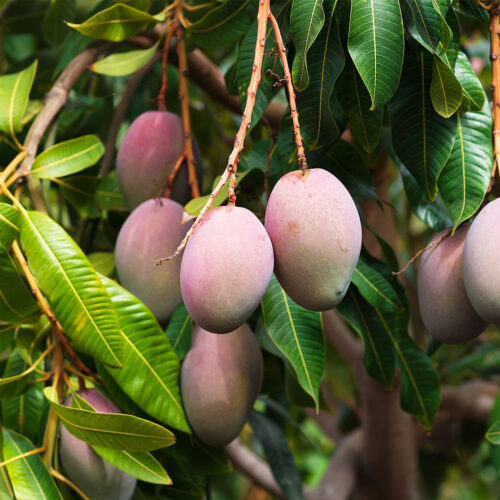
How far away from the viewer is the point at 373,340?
793mm

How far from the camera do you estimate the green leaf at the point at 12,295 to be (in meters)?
0.65

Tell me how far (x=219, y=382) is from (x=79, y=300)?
19 centimetres

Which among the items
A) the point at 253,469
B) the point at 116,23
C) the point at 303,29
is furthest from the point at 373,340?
the point at 253,469

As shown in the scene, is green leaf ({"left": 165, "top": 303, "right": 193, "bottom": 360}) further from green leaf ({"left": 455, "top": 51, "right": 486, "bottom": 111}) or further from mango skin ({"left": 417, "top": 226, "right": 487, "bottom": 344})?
green leaf ({"left": 455, "top": 51, "right": 486, "bottom": 111})

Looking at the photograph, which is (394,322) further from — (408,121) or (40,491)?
(40,491)

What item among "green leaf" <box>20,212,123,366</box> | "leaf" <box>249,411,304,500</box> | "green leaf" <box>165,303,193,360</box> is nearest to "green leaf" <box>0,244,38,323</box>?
"green leaf" <box>20,212,123,366</box>

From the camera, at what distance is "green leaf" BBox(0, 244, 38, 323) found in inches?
25.6

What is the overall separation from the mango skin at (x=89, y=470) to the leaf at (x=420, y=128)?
0.42 meters

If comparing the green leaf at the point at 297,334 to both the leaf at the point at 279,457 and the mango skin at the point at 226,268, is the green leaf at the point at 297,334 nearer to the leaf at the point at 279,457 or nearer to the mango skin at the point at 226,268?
the mango skin at the point at 226,268

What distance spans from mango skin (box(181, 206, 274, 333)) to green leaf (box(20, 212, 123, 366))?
0.14 metres

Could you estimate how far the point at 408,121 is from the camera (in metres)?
0.66

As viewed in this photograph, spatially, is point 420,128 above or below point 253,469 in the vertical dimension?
above

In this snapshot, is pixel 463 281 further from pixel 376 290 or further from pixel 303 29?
pixel 303 29

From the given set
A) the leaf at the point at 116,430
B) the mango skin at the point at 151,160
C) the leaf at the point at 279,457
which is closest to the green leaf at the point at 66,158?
the mango skin at the point at 151,160
